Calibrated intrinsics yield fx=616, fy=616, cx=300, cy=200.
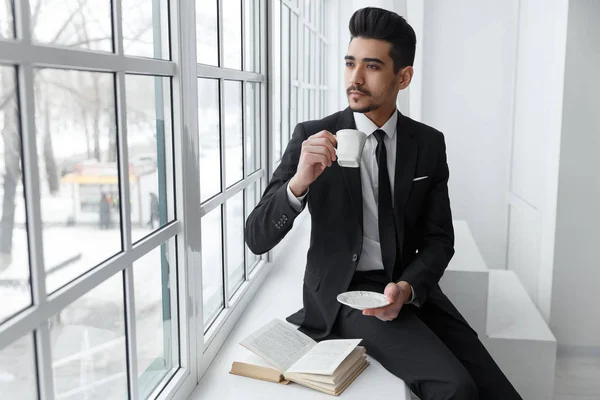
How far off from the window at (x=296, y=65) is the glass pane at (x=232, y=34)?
1.31 feet

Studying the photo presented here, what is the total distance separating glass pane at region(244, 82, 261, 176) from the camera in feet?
7.92

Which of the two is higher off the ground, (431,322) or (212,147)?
(212,147)

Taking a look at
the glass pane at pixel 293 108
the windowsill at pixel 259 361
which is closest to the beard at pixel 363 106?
the windowsill at pixel 259 361

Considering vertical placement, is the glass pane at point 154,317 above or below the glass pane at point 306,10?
below

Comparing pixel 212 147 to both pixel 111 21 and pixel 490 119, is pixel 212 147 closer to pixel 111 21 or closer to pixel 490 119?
pixel 111 21

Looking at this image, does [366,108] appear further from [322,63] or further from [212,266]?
[322,63]

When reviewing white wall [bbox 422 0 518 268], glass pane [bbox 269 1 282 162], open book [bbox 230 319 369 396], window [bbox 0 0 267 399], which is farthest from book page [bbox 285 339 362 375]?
white wall [bbox 422 0 518 268]

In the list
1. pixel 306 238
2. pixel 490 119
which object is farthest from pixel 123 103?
pixel 490 119

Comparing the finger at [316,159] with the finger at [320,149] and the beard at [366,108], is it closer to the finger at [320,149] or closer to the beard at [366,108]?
the finger at [320,149]

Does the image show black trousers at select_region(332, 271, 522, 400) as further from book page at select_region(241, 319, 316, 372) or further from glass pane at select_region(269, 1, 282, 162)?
glass pane at select_region(269, 1, 282, 162)

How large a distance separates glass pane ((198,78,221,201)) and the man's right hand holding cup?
309 mm

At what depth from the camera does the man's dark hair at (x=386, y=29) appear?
181 centimetres

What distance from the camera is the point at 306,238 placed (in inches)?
135

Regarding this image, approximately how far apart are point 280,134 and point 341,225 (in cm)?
133
